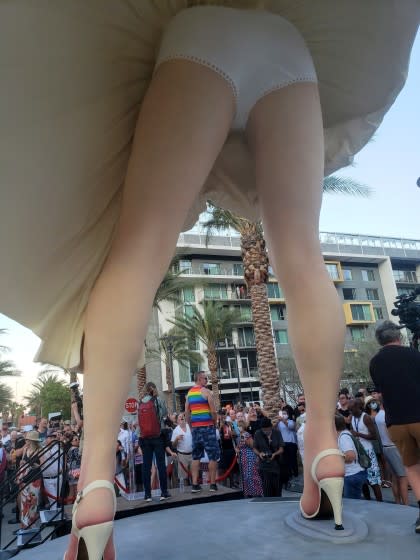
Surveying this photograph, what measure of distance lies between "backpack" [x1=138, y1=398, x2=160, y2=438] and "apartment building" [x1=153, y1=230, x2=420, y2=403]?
29.2 metres

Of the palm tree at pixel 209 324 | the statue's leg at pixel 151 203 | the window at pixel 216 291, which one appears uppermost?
the window at pixel 216 291

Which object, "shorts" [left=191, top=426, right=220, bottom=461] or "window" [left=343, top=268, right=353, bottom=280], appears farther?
"window" [left=343, top=268, right=353, bottom=280]

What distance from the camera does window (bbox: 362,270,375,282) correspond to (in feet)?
166

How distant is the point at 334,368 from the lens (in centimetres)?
154

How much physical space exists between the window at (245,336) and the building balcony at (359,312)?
10.9m

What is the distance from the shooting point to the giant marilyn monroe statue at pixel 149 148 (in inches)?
52.4

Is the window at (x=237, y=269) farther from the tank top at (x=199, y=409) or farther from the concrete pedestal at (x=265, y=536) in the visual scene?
the concrete pedestal at (x=265, y=536)

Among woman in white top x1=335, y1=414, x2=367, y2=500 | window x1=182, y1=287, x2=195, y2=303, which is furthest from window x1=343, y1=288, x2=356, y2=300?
woman in white top x1=335, y1=414, x2=367, y2=500

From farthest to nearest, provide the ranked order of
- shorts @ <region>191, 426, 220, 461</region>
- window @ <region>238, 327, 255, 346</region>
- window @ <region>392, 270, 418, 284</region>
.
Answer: window @ <region>392, 270, 418, 284</region> < window @ <region>238, 327, 255, 346</region> < shorts @ <region>191, 426, 220, 461</region>

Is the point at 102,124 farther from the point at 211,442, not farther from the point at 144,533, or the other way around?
the point at 211,442

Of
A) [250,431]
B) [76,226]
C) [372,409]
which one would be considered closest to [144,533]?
[76,226]

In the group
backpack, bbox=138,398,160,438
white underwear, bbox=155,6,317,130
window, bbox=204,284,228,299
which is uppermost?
window, bbox=204,284,228,299

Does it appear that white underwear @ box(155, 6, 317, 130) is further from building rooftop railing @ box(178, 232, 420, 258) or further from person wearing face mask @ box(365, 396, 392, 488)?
building rooftop railing @ box(178, 232, 420, 258)

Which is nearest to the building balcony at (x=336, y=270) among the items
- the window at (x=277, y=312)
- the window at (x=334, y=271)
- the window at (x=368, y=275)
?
the window at (x=334, y=271)
